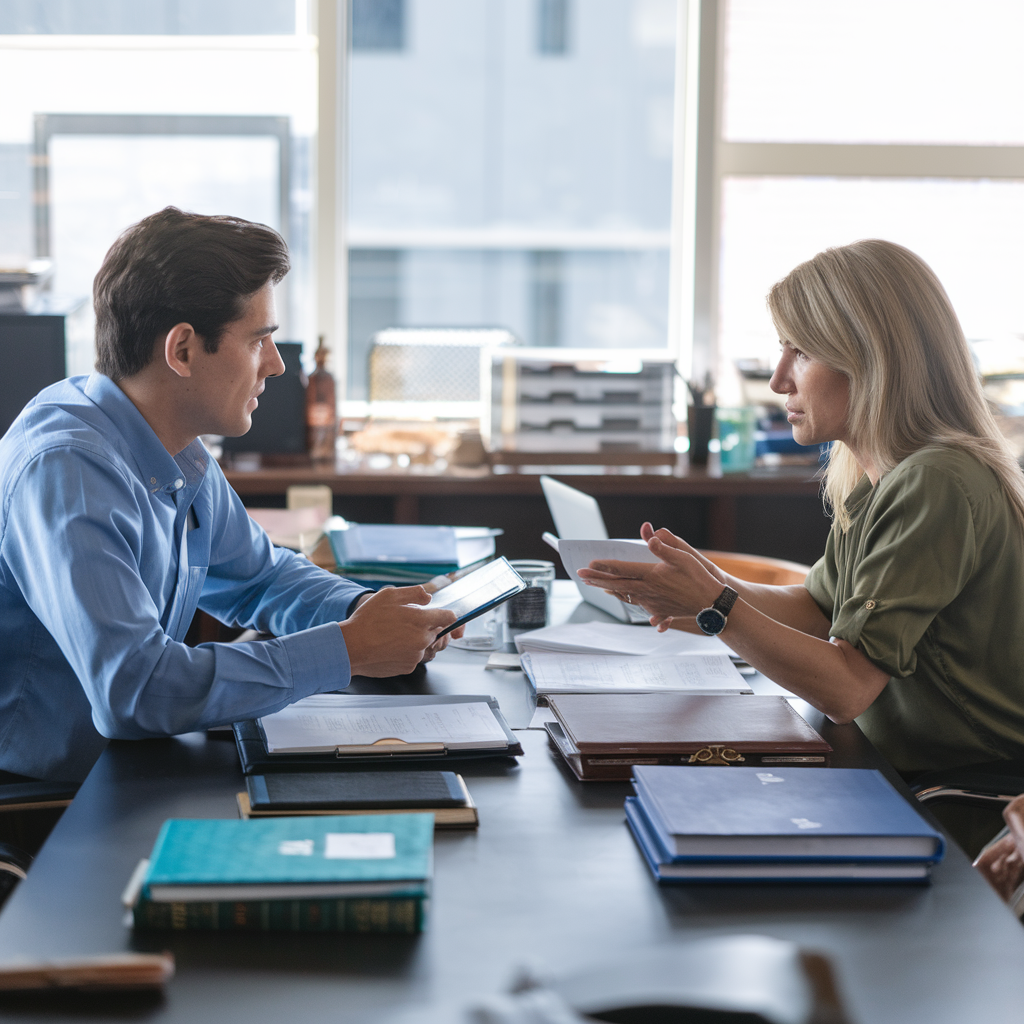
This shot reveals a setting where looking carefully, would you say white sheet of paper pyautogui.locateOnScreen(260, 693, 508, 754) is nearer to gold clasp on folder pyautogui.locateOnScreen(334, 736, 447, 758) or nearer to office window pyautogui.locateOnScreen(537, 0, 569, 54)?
gold clasp on folder pyautogui.locateOnScreen(334, 736, 447, 758)

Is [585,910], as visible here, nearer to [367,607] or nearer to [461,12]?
[367,607]

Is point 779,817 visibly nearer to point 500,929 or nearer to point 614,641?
point 500,929

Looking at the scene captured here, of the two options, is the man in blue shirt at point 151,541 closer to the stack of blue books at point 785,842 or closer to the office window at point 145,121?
the stack of blue books at point 785,842

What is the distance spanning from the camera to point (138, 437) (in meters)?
1.49

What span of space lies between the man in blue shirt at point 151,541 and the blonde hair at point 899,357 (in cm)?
69

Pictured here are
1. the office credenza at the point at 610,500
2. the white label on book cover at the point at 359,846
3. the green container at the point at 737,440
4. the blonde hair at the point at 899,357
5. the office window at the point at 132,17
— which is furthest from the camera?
the office window at the point at 132,17

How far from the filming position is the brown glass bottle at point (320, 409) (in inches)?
128

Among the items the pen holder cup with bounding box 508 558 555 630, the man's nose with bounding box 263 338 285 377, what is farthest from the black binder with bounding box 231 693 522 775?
the man's nose with bounding box 263 338 285 377

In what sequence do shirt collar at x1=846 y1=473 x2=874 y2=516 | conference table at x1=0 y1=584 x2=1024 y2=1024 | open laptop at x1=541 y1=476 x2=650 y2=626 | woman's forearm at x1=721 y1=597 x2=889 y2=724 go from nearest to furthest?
conference table at x1=0 y1=584 x2=1024 y2=1024 < woman's forearm at x1=721 y1=597 x2=889 y2=724 < shirt collar at x1=846 y1=473 x2=874 y2=516 < open laptop at x1=541 y1=476 x2=650 y2=626

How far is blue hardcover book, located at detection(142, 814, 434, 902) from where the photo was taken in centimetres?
85

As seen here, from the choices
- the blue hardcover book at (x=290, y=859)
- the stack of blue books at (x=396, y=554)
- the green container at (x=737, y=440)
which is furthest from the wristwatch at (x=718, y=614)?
the green container at (x=737, y=440)

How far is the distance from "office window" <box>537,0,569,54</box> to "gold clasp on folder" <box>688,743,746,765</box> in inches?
119

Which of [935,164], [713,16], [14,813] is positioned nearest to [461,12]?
[713,16]

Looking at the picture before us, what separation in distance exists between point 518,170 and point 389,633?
2.66 metres
